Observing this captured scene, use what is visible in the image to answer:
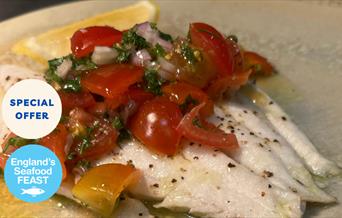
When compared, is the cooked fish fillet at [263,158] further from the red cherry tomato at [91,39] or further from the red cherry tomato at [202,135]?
the red cherry tomato at [91,39]

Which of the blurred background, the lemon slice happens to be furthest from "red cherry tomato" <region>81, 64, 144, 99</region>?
the blurred background

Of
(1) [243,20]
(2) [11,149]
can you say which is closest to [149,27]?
(2) [11,149]

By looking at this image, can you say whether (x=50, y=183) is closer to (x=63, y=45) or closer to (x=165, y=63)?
(x=165, y=63)

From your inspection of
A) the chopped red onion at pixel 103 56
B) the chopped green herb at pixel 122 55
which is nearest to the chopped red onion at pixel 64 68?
the chopped red onion at pixel 103 56

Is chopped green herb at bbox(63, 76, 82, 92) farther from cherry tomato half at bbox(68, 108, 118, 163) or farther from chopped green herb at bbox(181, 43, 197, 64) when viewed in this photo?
chopped green herb at bbox(181, 43, 197, 64)

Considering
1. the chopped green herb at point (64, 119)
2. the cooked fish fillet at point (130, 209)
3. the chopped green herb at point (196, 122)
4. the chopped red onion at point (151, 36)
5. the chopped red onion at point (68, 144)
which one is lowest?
the cooked fish fillet at point (130, 209)

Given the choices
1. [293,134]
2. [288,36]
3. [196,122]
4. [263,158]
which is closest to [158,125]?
[196,122]
